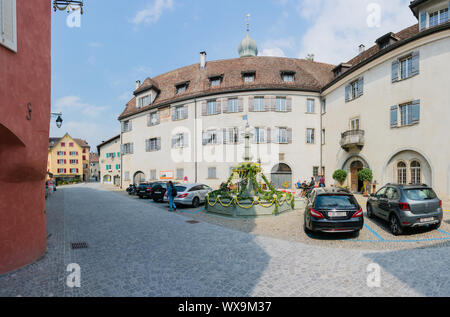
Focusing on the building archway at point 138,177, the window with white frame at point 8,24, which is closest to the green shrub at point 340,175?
the window with white frame at point 8,24

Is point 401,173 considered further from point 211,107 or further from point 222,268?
point 211,107

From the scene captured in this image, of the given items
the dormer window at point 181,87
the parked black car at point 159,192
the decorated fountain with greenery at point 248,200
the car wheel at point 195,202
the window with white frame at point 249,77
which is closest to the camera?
the decorated fountain with greenery at point 248,200

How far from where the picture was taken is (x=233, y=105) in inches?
982

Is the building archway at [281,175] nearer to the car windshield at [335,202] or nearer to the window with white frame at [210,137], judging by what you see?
the window with white frame at [210,137]

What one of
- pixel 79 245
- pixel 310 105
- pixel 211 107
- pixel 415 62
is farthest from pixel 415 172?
pixel 79 245

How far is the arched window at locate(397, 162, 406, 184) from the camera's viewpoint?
1661 cm

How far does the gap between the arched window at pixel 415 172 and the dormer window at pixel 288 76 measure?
46.2ft

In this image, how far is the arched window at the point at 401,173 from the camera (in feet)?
54.5

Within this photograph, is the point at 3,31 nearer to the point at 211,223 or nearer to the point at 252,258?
the point at 252,258

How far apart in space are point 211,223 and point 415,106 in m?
15.4

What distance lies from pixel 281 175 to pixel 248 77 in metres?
11.2

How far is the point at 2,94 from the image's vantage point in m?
4.15

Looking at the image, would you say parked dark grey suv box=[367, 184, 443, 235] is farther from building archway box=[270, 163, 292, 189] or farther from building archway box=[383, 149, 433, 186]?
building archway box=[270, 163, 292, 189]
